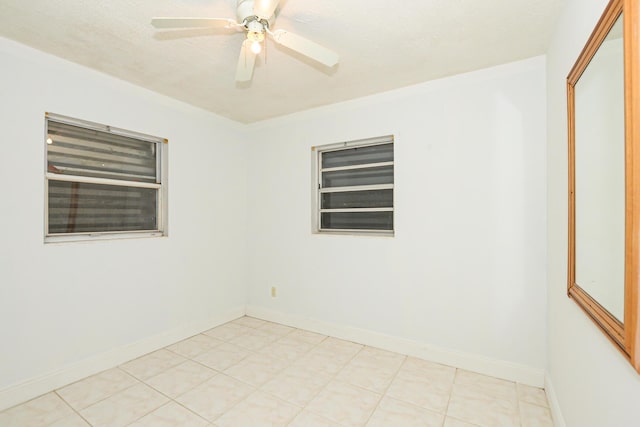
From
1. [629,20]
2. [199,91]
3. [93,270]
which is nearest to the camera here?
[629,20]

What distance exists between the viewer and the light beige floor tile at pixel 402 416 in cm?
190

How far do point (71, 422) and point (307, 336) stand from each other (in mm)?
1961

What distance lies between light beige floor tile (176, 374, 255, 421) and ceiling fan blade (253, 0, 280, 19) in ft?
7.87

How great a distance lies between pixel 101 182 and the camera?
2611 millimetres

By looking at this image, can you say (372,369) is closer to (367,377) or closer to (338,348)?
(367,377)

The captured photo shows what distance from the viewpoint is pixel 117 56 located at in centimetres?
227

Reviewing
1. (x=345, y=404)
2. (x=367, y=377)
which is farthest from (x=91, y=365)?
(x=367, y=377)

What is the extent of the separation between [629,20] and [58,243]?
11.0 ft

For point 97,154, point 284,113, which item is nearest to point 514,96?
point 284,113

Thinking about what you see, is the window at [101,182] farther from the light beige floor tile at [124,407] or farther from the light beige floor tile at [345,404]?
the light beige floor tile at [345,404]

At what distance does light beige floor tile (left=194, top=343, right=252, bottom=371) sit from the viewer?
2.64m

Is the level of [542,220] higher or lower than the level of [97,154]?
lower

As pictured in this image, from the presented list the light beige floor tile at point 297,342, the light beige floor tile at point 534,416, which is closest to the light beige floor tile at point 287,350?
the light beige floor tile at point 297,342

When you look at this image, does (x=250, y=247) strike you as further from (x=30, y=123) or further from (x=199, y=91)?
(x=30, y=123)
